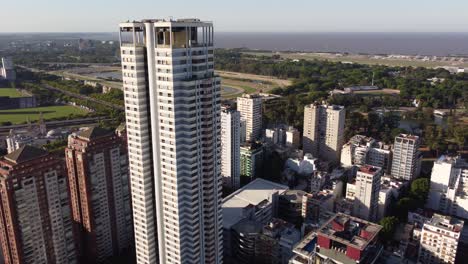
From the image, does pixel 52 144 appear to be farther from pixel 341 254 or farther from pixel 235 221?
pixel 341 254

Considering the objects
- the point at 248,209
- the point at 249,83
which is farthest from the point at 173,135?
the point at 249,83

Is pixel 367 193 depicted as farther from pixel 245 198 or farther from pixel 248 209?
pixel 245 198

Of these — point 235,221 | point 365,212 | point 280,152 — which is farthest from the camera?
point 280,152

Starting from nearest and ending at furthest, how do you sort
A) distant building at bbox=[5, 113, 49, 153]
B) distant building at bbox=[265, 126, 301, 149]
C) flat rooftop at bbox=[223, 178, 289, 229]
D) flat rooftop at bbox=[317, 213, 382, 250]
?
1. flat rooftop at bbox=[317, 213, 382, 250]
2. flat rooftop at bbox=[223, 178, 289, 229]
3. distant building at bbox=[5, 113, 49, 153]
4. distant building at bbox=[265, 126, 301, 149]

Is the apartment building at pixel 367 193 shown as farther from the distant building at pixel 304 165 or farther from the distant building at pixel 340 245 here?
the distant building at pixel 304 165

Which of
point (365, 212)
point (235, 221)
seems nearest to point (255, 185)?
point (235, 221)

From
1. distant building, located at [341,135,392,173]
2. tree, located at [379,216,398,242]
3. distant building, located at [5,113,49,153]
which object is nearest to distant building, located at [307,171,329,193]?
distant building, located at [341,135,392,173]

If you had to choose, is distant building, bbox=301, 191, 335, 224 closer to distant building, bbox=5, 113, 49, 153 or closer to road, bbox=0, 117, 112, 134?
distant building, bbox=5, 113, 49, 153
